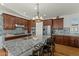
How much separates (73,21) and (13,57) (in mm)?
1145

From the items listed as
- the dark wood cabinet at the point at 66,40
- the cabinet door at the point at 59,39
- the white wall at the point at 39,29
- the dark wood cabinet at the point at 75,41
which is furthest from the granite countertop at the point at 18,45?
the dark wood cabinet at the point at 75,41

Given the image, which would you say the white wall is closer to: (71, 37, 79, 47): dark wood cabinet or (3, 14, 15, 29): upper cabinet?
(3, 14, 15, 29): upper cabinet

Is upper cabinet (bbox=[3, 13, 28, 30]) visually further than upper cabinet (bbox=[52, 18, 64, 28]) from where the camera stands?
No

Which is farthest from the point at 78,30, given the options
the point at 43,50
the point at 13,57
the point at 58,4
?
the point at 13,57

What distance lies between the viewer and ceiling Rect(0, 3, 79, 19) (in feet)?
5.09

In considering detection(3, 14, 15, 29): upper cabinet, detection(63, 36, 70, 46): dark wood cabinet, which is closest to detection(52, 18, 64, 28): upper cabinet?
detection(63, 36, 70, 46): dark wood cabinet

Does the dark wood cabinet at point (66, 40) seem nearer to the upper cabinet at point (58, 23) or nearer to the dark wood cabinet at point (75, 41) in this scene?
the dark wood cabinet at point (75, 41)

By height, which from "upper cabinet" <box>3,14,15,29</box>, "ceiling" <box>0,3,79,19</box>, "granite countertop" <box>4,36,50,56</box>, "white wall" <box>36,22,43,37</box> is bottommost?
"granite countertop" <box>4,36,50,56</box>

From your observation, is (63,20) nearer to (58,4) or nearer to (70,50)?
(58,4)

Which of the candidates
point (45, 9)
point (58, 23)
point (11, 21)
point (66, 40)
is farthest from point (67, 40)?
point (11, 21)

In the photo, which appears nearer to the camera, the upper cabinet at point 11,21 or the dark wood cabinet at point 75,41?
the upper cabinet at point 11,21

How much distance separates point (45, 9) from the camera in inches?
62.6

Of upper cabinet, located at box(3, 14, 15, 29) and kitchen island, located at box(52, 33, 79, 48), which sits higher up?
upper cabinet, located at box(3, 14, 15, 29)

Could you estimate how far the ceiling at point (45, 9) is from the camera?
5.09 feet
